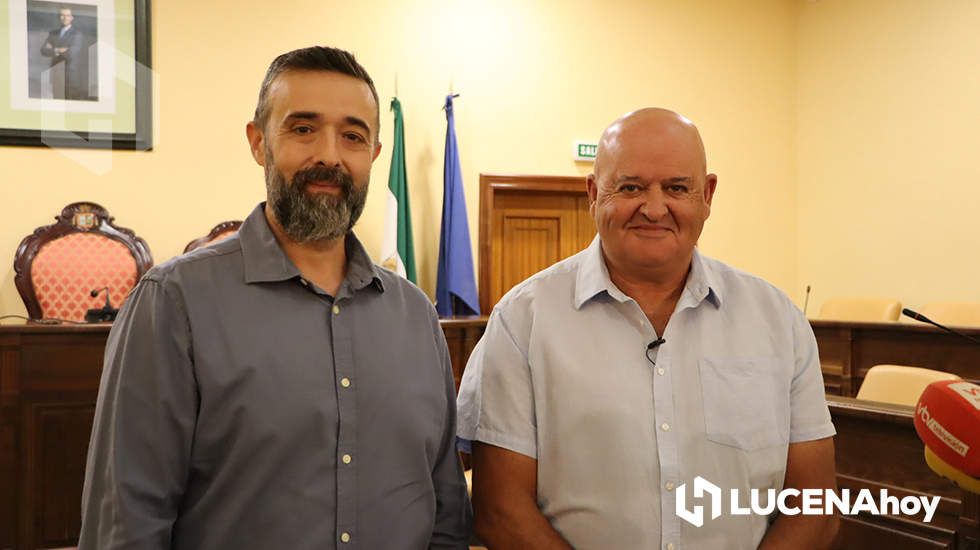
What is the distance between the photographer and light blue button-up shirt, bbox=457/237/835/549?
1.53 m

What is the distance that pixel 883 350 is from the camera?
4938 mm

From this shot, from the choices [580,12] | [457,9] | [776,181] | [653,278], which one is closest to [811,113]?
[776,181]

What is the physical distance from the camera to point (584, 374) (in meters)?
1.57

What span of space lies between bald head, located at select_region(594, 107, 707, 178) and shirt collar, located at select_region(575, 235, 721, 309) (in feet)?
0.65

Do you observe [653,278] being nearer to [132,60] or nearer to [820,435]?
[820,435]

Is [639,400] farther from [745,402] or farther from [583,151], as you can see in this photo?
[583,151]

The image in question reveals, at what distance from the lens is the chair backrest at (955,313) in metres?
5.34

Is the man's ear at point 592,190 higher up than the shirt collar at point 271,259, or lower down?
higher up

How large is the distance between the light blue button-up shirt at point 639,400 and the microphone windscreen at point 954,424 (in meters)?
0.33

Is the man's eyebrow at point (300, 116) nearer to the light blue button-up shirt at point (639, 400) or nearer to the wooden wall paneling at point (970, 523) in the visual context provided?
the light blue button-up shirt at point (639, 400)

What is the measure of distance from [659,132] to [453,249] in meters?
4.28

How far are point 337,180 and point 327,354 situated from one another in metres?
0.30

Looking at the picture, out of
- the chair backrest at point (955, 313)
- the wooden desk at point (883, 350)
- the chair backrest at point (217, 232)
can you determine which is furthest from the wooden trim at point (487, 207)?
the chair backrest at point (955, 313)

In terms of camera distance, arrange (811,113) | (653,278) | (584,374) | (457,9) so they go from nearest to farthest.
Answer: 1. (584,374)
2. (653,278)
3. (457,9)
4. (811,113)
